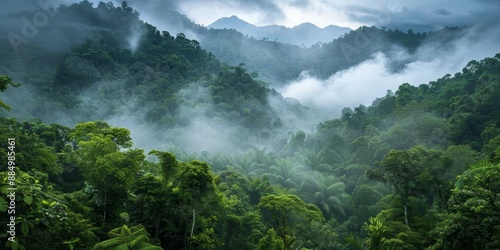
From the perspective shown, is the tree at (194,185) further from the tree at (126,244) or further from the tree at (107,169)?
the tree at (126,244)

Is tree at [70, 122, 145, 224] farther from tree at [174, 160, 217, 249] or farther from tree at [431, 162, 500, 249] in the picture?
tree at [431, 162, 500, 249]

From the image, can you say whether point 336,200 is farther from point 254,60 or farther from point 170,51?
point 254,60

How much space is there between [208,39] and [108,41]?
64.9 m

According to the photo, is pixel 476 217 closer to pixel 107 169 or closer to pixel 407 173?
pixel 407 173

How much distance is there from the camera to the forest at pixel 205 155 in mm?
8195

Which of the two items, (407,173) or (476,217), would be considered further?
(407,173)

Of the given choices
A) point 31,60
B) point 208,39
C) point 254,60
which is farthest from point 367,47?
point 31,60

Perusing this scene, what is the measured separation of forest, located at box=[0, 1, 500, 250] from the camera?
8195 mm

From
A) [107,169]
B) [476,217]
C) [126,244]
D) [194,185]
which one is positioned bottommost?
[476,217]

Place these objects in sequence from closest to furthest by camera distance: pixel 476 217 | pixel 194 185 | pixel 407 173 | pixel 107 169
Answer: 1. pixel 476 217
2. pixel 107 169
3. pixel 194 185
4. pixel 407 173

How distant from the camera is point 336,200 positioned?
1053 inches

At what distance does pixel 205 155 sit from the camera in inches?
1309

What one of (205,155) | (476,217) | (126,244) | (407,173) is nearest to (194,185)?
(126,244)

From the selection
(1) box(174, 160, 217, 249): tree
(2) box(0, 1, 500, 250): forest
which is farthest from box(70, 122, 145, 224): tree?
(1) box(174, 160, 217, 249): tree
